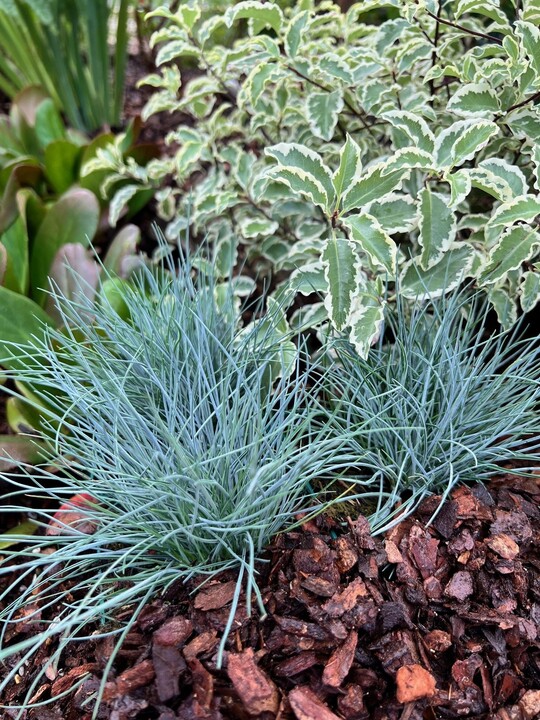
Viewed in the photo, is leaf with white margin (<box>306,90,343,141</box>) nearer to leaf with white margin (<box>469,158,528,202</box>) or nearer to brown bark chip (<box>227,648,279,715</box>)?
leaf with white margin (<box>469,158,528,202</box>)

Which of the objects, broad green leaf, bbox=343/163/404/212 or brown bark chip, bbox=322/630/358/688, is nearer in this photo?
brown bark chip, bbox=322/630/358/688

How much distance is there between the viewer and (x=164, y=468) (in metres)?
1.18

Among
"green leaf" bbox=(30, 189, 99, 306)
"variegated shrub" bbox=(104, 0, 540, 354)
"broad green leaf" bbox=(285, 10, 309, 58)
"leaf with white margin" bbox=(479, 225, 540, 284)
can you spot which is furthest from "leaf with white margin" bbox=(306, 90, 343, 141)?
"green leaf" bbox=(30, 189, 99, 306)

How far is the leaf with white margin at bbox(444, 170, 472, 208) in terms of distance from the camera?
3.96 ft

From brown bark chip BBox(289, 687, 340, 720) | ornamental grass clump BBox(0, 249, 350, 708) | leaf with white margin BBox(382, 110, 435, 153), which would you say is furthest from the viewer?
leaf with white margin BBox(382, 110, 435, 153)

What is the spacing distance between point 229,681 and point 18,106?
2.38 meters

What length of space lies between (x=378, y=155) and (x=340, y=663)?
1.34 m

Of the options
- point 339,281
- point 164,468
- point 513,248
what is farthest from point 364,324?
point 164,468

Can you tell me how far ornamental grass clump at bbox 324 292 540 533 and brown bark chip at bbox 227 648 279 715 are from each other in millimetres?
358

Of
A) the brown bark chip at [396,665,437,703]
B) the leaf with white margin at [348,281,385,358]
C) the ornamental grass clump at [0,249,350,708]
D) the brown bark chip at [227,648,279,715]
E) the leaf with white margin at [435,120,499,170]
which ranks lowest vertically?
the brown bark chip at [396,665,437,703]

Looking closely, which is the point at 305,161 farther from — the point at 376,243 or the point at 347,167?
the point at 376,243

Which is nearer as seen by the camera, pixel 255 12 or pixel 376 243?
pixel 376 243

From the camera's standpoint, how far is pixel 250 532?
3.76 ft

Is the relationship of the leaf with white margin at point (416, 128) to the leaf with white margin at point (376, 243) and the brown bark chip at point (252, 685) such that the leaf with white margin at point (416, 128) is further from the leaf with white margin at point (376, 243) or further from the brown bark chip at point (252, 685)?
the brown bark chip at point (252, 685)
